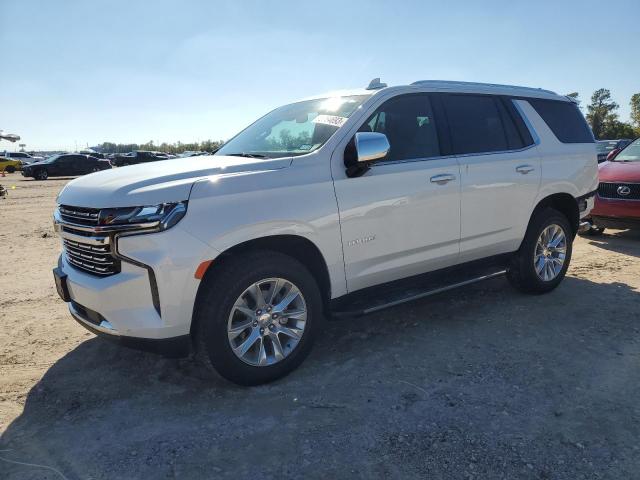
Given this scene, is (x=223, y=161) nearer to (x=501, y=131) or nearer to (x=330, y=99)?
(x=330, y=99)

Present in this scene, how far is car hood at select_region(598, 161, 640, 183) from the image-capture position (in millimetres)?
7212

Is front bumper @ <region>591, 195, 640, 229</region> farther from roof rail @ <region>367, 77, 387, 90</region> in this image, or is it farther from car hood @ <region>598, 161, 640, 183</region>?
roof rail @ <region>367, 77, 387, 90</region>

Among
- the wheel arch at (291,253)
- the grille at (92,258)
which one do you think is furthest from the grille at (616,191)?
the grille at (92,258)

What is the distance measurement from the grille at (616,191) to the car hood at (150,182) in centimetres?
626

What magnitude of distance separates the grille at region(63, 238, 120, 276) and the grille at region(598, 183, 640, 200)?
7343mm

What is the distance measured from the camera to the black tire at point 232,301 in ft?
9.59

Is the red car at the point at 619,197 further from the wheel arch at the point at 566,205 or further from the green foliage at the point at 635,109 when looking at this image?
the green foliage at the point at 635,109

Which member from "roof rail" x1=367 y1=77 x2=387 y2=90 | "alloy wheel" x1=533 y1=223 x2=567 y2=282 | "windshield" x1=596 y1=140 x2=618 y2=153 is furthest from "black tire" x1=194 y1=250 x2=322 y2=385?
"windshield" x1=596 y1=140 x2=618 y2=153

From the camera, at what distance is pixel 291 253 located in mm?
3326

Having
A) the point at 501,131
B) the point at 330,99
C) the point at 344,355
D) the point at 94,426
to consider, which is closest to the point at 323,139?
the point at 330,99

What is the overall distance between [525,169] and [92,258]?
3790 mm

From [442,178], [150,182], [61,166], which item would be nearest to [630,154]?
[442,178]

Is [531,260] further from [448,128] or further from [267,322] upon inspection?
[267,322]

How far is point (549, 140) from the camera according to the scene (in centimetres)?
485
